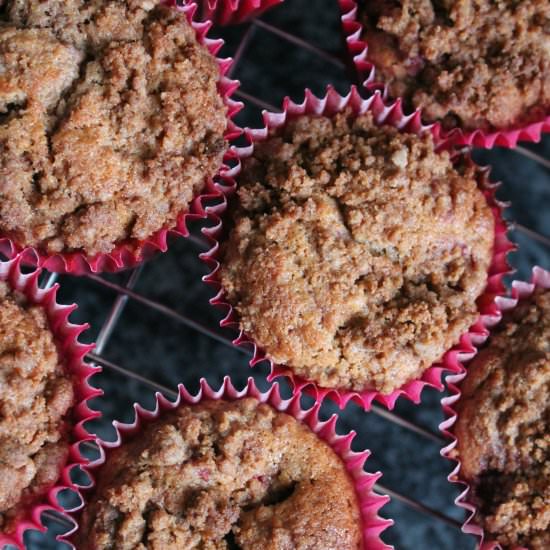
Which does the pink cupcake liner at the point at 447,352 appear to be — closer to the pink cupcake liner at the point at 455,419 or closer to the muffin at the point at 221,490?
the pink cupcake liner at the point at 455,419

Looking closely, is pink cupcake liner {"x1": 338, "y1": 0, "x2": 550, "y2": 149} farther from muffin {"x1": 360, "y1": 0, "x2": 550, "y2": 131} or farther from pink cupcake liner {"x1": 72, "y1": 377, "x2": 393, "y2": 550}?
pink cupcake liner {"x1": 72, "y1": 377, "x2": 393, "y2": 550}

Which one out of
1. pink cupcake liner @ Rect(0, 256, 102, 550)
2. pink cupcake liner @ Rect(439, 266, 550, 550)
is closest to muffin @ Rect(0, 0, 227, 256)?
pink cupcake liner @ Rect(0, 256, 102, 550)

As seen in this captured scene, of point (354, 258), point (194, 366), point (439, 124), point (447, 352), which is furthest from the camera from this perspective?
point (194, 366)

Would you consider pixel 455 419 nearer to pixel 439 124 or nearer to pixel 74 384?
pixel 439 124

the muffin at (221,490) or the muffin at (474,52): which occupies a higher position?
the muffin at (474,52)

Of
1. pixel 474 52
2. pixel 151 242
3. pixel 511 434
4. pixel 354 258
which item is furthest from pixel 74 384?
pixel 474 52

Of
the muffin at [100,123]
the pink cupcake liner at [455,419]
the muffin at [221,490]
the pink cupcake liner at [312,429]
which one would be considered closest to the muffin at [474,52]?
the pink cupcake liner at [455,419]

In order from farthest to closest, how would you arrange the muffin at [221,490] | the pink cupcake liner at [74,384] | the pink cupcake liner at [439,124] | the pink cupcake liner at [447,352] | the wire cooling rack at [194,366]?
the wire cooling rack at [194,366]
the pink cupcake liner at [439,124]
the pink cupcake liner at [447,352]
the pink cupcake liner at [74,384]
the muffin at [221,490]

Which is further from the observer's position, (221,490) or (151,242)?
(151,242)
